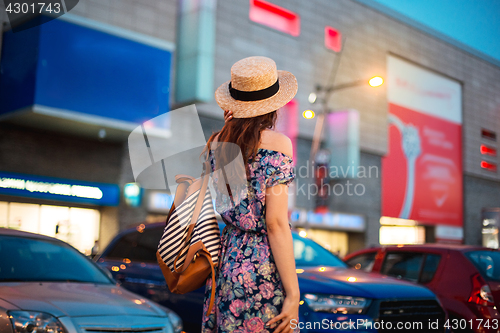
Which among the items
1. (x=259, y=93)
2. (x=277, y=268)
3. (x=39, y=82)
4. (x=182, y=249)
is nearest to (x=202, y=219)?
(x=182, y=249)

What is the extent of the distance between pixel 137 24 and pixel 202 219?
1741 cm

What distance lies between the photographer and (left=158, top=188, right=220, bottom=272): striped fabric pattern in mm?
2248

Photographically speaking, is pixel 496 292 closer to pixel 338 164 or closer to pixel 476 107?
pixel 338 164

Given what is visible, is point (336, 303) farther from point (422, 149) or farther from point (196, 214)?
point (422, 149)

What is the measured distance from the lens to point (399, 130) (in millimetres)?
28578

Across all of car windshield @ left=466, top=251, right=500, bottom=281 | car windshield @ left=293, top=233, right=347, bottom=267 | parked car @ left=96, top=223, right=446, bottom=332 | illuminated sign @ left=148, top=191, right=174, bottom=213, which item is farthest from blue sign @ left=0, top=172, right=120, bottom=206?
car windshield @ left=466, top=251, right=500, bottom=281

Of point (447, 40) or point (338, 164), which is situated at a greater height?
point (447, 40)

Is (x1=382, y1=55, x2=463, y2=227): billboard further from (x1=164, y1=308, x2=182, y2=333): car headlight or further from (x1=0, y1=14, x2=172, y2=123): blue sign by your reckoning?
(x1=164, y1=308, x2=182, y2=333): car headlight

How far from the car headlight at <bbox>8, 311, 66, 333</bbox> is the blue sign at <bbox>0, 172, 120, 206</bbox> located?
12588mm

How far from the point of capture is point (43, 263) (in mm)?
4805

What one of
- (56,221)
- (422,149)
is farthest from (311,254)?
(422,149)

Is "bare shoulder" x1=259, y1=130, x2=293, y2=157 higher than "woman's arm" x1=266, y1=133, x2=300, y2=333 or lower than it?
higher

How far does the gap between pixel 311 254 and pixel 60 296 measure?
10.5ft

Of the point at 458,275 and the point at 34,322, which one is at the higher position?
the point at 458,275
